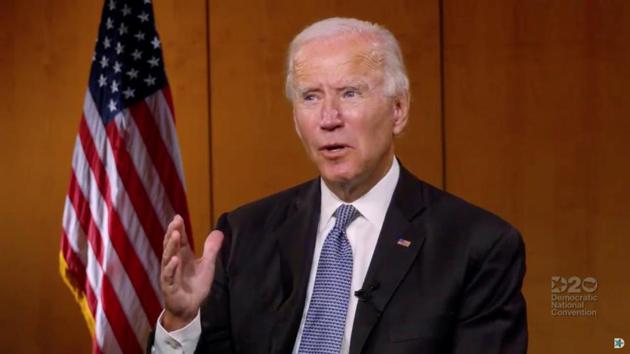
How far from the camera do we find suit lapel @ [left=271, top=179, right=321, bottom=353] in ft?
6.61

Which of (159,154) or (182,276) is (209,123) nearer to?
(159,154)

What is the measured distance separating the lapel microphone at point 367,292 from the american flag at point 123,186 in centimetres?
196

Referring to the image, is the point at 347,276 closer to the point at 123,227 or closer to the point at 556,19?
the point at 123,227

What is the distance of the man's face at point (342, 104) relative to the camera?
1.99 m

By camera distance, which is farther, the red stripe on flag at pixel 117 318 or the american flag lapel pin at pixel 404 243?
the red stripe on flag at pixel 117 318

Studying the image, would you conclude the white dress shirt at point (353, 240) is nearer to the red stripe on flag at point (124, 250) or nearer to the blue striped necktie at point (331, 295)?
the blue striped necktie at point (331, 295)

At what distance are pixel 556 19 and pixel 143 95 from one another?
2045mm

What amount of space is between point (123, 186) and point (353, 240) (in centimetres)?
189

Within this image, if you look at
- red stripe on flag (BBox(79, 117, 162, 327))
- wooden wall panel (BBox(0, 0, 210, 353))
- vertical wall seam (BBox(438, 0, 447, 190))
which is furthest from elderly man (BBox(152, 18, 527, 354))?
wooden wall panel (BBox(0, 0, 210, 353))

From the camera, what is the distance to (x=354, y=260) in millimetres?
2051

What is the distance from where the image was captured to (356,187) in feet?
6.84

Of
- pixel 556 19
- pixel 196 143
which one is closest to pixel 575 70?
pixel 556 19

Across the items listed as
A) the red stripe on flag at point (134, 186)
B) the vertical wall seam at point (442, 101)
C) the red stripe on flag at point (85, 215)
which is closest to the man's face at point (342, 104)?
the red stripe on flag at point (134, 186)

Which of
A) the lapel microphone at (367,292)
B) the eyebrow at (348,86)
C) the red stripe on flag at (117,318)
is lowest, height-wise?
the red stripe on flag at (117,318)
